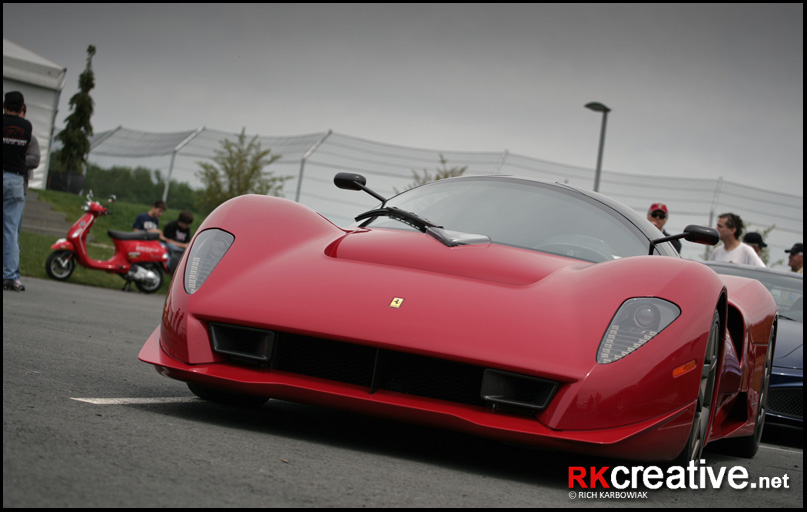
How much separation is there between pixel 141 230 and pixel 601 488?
12.0 meters

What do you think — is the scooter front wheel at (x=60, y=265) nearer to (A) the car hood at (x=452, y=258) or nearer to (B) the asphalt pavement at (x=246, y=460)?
(B) the asphalt pavement at (x=246, y=460)

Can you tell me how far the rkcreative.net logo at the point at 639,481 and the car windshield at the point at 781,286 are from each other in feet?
12.2

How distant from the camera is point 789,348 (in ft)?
20.5

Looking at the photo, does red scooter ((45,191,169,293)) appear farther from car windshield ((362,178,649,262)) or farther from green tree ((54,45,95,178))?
green tree ((54,45,95,178))

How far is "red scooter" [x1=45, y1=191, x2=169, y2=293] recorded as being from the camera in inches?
491

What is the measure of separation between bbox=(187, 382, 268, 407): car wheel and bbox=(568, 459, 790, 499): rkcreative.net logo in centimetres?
141

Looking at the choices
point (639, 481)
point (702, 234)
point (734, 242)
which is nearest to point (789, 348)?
point (702, 234)

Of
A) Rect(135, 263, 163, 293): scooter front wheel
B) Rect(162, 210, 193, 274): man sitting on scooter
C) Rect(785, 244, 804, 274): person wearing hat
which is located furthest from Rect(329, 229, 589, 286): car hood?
Rect(162, 210, 193, 274): man sitting on scooter

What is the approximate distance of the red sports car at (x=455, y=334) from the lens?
2984 millimetres

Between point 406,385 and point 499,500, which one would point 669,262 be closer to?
point 406,385

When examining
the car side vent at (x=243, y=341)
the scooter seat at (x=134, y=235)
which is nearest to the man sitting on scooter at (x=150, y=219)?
the scooter seat at (x=134, y=235)

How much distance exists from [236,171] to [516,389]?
73.7 feet

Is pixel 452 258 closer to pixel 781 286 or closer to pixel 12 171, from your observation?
pixel 781 286

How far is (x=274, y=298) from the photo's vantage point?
10.7 ft
